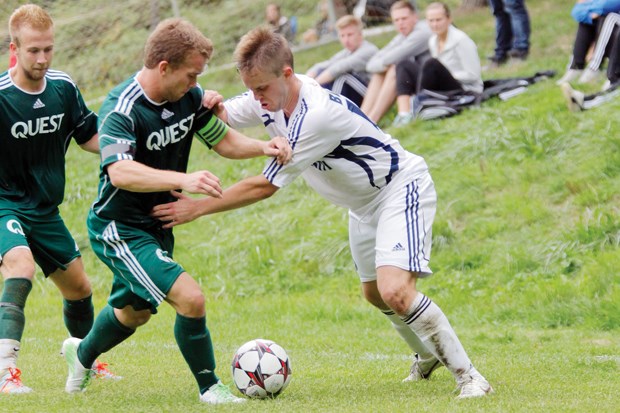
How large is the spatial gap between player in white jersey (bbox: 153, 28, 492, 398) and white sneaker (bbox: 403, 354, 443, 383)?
0.67 metres

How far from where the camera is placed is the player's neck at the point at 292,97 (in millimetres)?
5832

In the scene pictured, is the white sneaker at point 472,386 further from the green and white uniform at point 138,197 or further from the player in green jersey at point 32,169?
the player in green jersey at point 32,169

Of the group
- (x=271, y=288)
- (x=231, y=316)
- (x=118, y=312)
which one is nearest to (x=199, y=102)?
(x=118, y=312)

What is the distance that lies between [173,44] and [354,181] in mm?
1378

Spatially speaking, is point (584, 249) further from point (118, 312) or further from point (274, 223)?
point (118, 312)

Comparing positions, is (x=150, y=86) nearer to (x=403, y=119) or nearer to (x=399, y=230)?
Result: (x=399, y=230)

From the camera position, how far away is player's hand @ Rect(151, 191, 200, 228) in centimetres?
557

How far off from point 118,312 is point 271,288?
4.97m

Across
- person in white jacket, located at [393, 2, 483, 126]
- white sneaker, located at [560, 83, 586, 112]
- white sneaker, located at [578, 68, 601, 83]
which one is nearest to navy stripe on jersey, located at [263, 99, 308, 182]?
white sneaker, located at [560, 83, 586, 112]

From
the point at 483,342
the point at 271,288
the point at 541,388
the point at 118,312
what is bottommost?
the point at 271,288

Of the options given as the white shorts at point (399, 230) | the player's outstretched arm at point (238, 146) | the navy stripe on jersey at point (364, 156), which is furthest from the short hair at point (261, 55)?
the white shorts at point (399, 230)

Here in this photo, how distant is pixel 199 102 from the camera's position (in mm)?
5855

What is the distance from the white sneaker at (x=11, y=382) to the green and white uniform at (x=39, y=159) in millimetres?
782

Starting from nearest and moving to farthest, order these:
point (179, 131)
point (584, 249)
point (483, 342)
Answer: point (179, 131)
point (483, 342)
point (584, 249)
